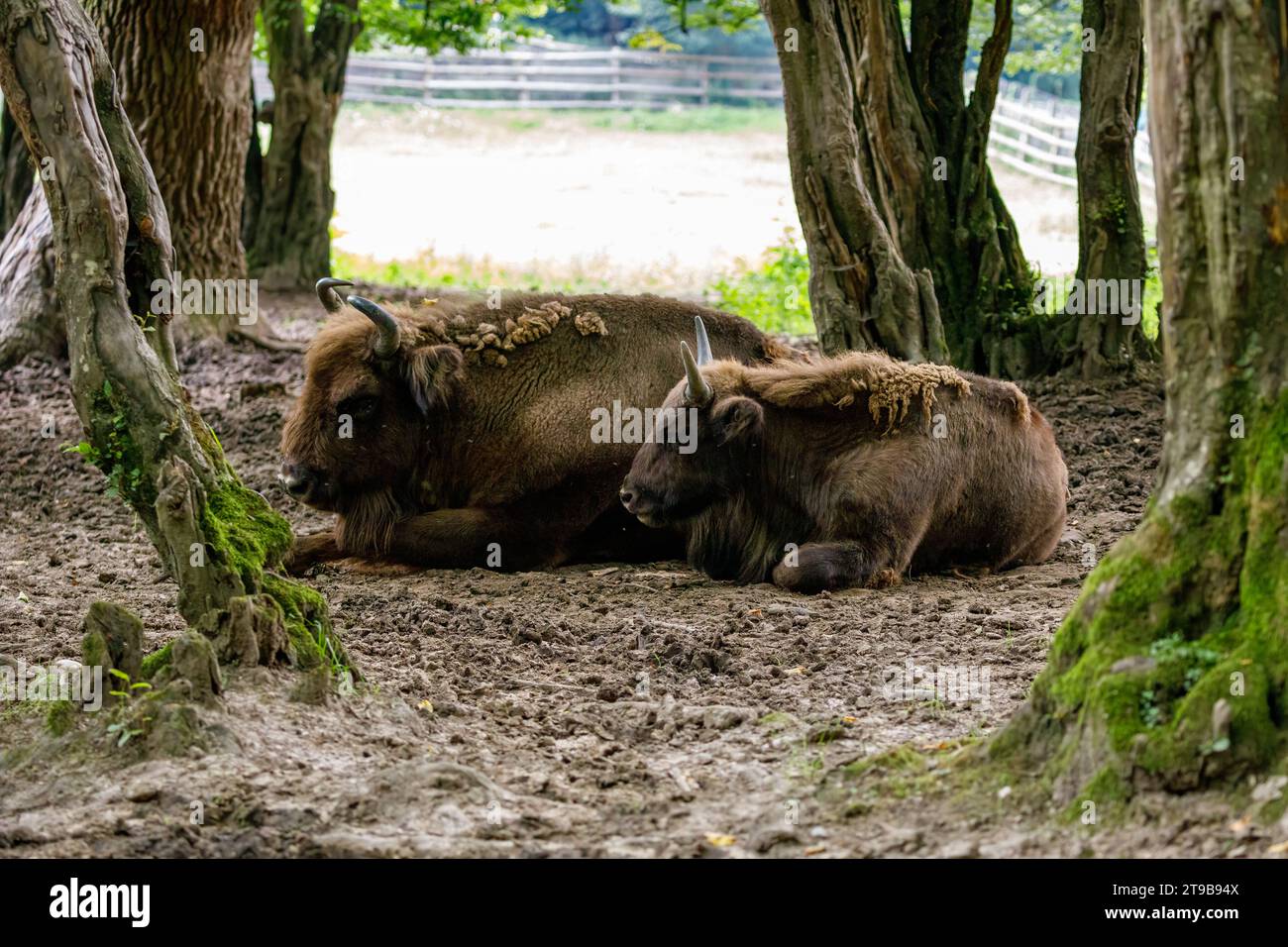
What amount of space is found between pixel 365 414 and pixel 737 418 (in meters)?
Result: 2.13

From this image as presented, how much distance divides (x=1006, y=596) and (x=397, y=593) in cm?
300

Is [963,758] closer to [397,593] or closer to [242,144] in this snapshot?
[397,593]

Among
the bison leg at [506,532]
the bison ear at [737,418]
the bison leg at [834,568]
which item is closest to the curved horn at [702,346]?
the bison ear at [737,418]

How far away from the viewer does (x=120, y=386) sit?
5.32 metres

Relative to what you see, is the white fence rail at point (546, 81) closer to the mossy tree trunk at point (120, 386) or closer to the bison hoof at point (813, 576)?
the bison hoof at point (813, 576)

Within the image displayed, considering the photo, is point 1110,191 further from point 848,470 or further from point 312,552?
point 312,552

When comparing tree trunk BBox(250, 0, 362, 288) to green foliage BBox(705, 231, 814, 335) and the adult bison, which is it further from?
the adult bison

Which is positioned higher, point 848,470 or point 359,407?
point 359,407

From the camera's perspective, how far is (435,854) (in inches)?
153

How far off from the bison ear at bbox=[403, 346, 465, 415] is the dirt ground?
3.31ft

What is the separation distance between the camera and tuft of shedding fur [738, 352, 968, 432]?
7680 mm

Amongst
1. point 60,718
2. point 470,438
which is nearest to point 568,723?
point 60,718

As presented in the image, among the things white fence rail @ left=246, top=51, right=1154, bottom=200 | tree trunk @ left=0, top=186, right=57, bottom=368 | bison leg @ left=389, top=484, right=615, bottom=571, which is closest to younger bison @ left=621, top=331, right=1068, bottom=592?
bison leg @ left=389, top=484, right=615, bottom=571

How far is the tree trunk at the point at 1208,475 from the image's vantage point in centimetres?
367
